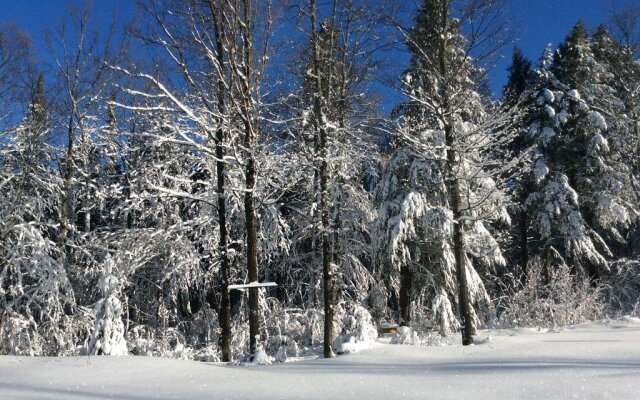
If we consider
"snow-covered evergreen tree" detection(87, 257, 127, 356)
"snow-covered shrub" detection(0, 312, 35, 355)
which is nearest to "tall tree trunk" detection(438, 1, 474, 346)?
"snow-covered evergreen tree" detection(87, 257, 127, 356)

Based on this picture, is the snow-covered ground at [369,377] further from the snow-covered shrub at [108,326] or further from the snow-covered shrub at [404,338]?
the snow-covered shrub at [404,338]

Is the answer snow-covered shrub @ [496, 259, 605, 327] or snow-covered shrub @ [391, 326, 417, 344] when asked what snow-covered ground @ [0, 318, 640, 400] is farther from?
snow-covered shrub @ [496, 259, 605, 327]

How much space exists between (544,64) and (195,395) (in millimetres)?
20676

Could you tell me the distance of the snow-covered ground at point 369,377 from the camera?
4.96 meters

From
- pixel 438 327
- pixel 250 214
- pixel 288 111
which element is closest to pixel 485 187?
pixel 438 327

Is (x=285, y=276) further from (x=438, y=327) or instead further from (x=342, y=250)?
(x=438, y=327)

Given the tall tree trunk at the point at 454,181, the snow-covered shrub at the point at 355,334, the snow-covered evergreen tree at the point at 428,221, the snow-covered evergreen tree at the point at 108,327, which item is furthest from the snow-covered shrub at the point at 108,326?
the snow-covered evergreen tree at the point at 428,221

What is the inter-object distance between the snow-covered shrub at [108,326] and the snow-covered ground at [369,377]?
2607 mm

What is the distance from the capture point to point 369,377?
5.93 m

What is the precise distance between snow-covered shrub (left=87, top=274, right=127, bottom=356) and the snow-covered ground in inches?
103

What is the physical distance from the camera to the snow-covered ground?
496cm

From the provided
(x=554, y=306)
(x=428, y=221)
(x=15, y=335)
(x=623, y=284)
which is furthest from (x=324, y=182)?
(x=623, y=284)

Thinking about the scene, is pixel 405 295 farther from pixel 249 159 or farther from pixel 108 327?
pixel 108 327

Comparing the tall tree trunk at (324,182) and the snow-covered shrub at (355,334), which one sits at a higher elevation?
the tall tree trunk at (324,182)
